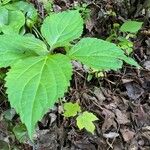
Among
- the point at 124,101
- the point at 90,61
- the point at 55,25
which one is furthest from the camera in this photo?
the point at 124,101

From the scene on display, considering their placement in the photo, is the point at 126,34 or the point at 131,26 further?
the point at 126,34

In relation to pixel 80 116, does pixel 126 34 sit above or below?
above

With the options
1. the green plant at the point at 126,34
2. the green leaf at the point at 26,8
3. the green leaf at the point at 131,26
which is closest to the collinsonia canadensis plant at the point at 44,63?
the green leaf at the point at 26,8

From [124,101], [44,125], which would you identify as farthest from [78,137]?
[124,101]

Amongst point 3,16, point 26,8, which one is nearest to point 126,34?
point 26,8

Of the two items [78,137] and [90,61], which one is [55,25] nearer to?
[90,61]

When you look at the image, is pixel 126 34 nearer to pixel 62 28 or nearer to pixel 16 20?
pixel 16 20

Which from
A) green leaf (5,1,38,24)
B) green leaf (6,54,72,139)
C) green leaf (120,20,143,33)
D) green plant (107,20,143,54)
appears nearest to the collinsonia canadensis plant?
green leaf (6,54,72,139)
